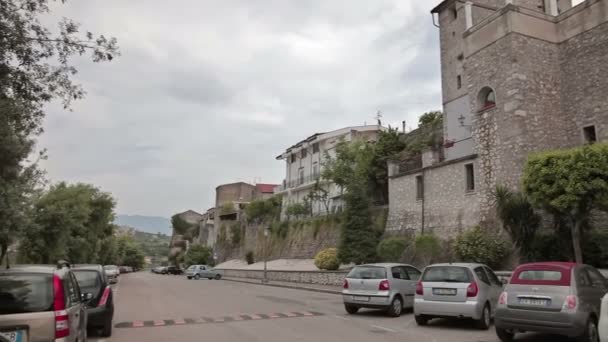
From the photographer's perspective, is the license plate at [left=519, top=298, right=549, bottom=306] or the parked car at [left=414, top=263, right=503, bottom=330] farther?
the parked car at [left=414, top=263, right=503, bottom=330]

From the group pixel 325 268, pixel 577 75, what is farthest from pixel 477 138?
pixel 325 268

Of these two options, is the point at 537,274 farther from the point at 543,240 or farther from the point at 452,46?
the point at 452,46

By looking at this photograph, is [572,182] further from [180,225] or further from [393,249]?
[180,225]

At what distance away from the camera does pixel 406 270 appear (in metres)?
15.4

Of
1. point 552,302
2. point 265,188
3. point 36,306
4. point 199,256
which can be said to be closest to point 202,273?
point 199,256

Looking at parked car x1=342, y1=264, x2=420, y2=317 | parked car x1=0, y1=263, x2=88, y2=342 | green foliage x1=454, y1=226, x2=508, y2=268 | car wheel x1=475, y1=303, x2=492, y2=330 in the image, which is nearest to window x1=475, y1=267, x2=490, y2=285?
car wheel x1=475, y1=303, x2=492, y2=330

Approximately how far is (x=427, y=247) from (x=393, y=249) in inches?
83.8

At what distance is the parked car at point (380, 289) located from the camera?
13.9 meters

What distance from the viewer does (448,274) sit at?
Answer: 12.0 m

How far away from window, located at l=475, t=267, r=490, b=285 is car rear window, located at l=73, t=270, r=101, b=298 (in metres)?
9.43

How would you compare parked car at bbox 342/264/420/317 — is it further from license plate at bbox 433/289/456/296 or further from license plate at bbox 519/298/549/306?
license plate at bbox 519/298/549/306

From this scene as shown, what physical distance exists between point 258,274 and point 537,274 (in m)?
A: 37.3

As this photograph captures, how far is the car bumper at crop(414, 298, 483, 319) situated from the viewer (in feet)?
37.0

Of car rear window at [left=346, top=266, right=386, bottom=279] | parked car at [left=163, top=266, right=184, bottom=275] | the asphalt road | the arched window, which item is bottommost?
parked car at [left=163, top=266, right=184, bottom=275]
